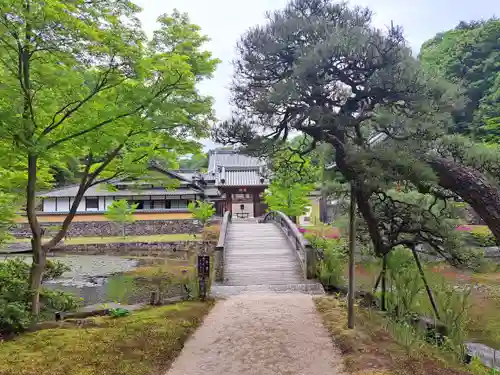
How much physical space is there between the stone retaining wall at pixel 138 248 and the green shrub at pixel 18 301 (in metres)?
15.3

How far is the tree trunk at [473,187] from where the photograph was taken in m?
5.35

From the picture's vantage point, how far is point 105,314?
7461 mm

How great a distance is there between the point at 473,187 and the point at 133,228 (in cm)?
2867

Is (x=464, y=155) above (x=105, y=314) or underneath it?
above

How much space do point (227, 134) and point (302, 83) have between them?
177cm

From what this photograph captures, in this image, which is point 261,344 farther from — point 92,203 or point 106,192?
point 92,203

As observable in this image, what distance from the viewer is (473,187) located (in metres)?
5.57

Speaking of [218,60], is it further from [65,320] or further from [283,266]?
[283,266]

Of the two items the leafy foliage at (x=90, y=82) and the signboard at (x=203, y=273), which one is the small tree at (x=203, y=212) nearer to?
the signboard at (x=203, y=273)

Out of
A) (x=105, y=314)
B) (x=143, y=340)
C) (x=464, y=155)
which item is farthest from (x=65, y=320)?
(x=464, y=155)

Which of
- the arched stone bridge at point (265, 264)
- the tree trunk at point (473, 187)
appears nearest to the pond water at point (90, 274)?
the arched stone bridge at point (265, 264)

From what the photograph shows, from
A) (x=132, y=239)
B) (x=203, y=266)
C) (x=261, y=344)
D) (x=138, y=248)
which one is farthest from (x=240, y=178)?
(x=261, y=344)

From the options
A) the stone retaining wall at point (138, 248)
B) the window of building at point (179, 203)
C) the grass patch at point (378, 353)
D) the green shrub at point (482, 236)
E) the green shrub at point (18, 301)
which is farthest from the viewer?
the window of building at point (179, 203)

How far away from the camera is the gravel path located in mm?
4957
